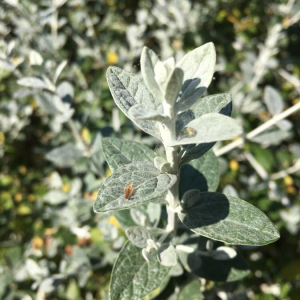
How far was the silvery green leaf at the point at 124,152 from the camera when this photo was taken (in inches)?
36.1

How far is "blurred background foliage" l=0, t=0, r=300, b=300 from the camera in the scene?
1.66 meters

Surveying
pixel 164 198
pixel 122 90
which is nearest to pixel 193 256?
pixel 164 198

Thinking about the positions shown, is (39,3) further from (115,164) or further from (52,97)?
(115,164)

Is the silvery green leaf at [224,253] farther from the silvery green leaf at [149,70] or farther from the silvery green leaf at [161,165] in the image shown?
the silvery green leaf at [149,70]

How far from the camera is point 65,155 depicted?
1673mm

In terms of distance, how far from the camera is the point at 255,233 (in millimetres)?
725

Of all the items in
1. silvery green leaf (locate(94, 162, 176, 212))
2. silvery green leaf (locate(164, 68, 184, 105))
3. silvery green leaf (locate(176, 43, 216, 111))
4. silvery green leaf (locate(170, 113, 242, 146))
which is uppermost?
silvery green leaf (locate(164, 68, 184, 105))

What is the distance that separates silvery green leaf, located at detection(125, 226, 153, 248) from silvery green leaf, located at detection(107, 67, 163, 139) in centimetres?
30

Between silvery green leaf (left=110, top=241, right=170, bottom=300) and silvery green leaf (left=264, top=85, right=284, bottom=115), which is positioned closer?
silvery green leaf (left=110, top=241, right=170, bottom=300)

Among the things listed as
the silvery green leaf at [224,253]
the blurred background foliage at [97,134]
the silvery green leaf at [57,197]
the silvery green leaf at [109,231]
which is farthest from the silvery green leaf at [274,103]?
the silvery green leaf at [57,197]

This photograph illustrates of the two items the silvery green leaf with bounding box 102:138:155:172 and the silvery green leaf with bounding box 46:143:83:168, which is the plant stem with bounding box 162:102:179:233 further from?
the silvery green leaf with bounding box 46:143:83:168

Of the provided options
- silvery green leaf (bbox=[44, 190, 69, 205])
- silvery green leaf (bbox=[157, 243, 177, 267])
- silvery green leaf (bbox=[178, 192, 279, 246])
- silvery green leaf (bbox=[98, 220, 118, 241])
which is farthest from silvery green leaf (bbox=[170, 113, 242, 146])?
silvery green leaf (bbox=[44, 190, 69, 205])

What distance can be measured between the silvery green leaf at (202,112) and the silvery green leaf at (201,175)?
0.90 ft

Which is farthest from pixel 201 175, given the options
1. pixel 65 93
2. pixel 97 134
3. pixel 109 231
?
pixel 65 93
